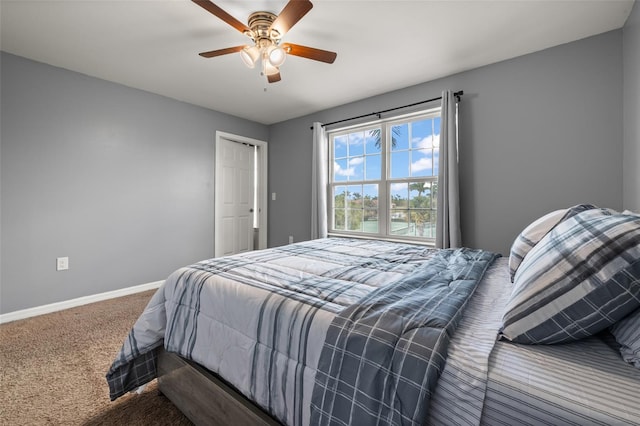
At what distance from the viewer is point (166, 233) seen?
3.63m

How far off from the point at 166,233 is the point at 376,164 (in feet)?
9.72

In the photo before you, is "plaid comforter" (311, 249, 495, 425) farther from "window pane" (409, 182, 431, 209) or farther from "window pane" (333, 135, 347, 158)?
"window pane" (333, 135, 347, 158)

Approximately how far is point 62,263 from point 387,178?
377cm

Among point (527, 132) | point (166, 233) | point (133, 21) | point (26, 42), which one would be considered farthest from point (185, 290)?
point (527, 132)

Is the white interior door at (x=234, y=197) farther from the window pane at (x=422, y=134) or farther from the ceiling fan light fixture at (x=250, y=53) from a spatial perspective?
the window pane at (x=422, y=134)

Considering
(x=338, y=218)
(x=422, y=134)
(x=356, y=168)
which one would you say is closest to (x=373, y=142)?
(x=356, y=168)

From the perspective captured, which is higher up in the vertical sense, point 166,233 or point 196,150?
point 196,150

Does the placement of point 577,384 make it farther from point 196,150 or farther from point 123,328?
point 196,150

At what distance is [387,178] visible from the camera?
3.55 m

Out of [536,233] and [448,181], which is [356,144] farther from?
[536,233]

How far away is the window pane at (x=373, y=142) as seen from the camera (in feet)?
12.0

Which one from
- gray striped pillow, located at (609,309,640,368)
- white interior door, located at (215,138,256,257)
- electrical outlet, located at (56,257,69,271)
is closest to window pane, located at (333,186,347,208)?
white interior door, located at (215,138,256,257)

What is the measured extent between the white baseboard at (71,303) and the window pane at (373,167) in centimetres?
315

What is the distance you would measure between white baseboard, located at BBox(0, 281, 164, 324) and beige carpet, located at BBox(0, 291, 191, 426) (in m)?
0.09
